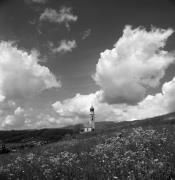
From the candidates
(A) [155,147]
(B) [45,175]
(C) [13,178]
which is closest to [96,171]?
(B) [45,175]

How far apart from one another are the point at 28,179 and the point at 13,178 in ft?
3.61

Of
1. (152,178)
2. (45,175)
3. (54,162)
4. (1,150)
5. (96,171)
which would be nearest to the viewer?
(152,178)

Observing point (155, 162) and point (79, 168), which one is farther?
point (79, 168)

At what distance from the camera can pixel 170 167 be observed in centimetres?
1023

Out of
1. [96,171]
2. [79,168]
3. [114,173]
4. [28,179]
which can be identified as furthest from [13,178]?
[114,173]

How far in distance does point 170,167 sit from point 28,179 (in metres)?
4.93

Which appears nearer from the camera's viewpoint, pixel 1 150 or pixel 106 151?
pixel 106 151

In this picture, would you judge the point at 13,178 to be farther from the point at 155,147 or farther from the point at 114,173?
the point at 155,147

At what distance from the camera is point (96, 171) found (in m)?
11.4

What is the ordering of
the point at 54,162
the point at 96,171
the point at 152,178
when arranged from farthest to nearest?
the point at 54,162 → the point at 96,171 → the point at 152,178

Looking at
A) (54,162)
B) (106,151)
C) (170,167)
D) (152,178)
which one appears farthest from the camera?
(106,151)

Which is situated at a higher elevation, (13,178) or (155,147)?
(155,147)

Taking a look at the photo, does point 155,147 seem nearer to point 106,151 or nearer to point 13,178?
point 106,151

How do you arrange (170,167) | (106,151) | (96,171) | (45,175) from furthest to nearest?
(106,151) → (45,175) → (96,171) → (170,167)
